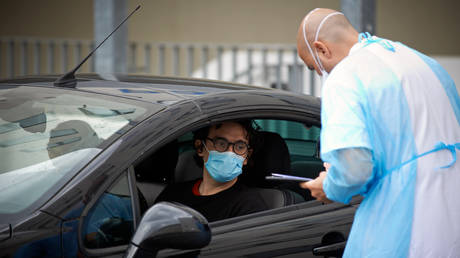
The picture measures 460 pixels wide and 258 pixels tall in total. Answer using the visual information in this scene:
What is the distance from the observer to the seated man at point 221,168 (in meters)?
2.88

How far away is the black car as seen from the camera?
2.10m

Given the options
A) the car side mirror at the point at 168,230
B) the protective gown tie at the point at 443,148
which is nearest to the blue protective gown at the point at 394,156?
the protective gown tie at the point at 443,148

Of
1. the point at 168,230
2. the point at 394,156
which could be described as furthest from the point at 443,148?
the point at 168,230

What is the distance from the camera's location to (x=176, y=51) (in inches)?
361

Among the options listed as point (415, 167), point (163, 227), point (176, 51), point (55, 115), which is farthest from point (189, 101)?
point (176, 51)

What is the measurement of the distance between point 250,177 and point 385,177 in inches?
43.3

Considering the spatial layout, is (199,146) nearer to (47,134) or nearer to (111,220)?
(47,134)

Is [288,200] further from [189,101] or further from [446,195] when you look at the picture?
[446,195]

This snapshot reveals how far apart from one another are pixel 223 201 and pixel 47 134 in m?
0.77

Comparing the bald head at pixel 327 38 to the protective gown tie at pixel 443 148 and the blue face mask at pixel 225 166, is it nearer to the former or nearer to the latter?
the protective gown tie at pixel 443 148

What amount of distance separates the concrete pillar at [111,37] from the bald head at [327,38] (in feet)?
16.9

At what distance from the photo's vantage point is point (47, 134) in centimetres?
256

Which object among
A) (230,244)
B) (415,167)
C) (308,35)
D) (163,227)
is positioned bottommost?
(230,244)

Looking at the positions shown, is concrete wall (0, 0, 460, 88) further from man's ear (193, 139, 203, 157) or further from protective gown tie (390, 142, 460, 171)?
protective gown tie (390, 142, 460, 171)
